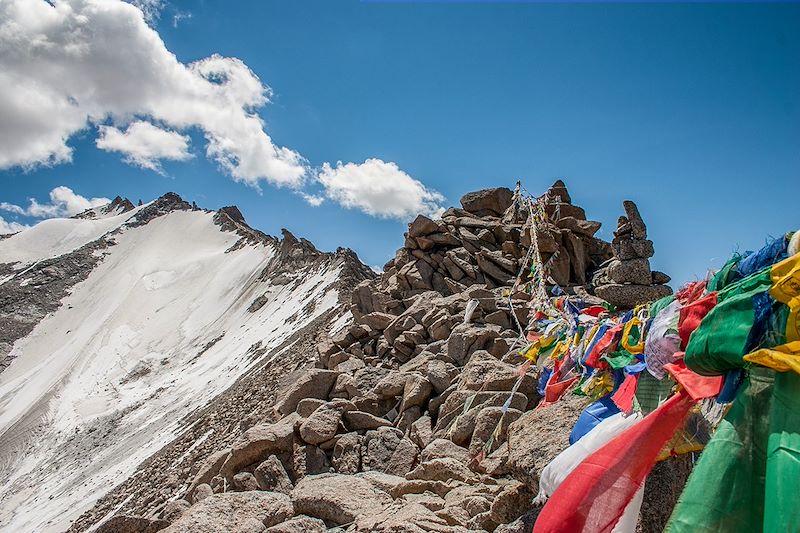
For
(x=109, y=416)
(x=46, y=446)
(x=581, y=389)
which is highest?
(x=581, y=389)

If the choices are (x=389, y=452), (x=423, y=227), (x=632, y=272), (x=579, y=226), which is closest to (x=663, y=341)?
(x=632, y=272)

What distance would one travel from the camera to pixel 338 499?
6.91 meters

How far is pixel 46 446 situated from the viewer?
37.4 meters

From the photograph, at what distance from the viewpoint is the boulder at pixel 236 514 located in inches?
254

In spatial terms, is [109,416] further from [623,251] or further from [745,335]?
[745,335]

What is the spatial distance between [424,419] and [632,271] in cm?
473

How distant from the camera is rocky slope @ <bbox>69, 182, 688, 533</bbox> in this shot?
236 inches

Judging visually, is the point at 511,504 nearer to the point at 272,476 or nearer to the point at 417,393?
the point at 272,476

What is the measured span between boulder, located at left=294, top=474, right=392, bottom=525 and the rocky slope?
2 cm

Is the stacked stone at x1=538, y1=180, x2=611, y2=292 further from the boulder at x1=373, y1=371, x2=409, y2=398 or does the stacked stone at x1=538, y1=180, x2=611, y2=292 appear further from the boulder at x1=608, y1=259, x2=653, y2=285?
the boulder at x1=608, y1=259, x2=653, y2=285

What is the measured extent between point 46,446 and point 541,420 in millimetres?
41942

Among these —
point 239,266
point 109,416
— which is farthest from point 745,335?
point 239,266

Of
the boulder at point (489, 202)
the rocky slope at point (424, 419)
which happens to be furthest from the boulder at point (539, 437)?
the boulder at point (489, 202)

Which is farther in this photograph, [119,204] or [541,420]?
[119,204]
